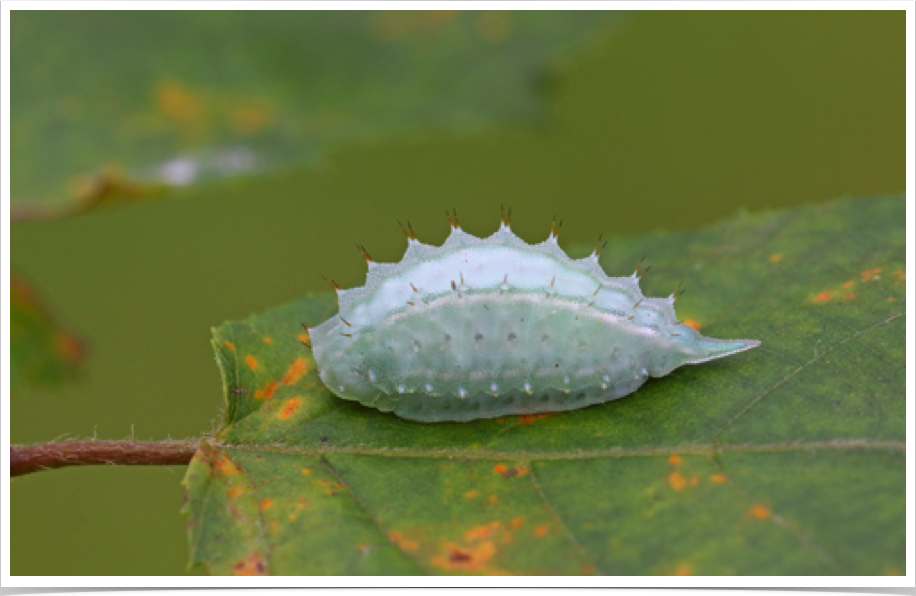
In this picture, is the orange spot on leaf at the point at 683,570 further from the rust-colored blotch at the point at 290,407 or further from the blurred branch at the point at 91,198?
the blurred branch at the point at 91,198

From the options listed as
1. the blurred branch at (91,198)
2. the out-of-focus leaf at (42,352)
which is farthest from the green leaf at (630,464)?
the blurred branch at (91,198)

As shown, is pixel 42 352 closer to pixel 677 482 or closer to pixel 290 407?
pixel 290 407

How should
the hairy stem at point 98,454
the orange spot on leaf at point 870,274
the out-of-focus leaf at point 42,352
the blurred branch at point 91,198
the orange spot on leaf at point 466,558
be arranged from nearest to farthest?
the blurred branch at point 91,198
the orange spot on leaf at point 466,558
the hairy stem at point 98,454
the out-of-focus leaf at point 42,352
the orange spot on leaf at point 870,274

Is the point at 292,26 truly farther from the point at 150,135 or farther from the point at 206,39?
the point at 150,135

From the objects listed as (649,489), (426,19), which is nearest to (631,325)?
(649,489)

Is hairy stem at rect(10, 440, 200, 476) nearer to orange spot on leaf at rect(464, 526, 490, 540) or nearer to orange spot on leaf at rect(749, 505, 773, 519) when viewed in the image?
orange spot on leaf at rect(464, 526, 490, 540)

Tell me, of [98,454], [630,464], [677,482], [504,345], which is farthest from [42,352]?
[677,482]
